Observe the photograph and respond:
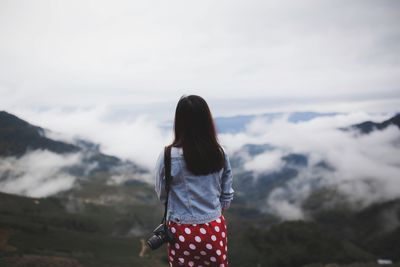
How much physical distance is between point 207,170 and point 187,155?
1.42 ft

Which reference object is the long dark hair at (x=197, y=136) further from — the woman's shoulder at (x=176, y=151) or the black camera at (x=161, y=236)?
the black camera at (x=161, y=236)

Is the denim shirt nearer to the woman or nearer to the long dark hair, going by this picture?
the woman

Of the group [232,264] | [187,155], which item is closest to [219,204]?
[187,155]

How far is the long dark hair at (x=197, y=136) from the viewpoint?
653cm

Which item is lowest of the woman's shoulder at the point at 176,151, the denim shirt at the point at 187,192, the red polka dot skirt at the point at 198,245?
the red polka dot skirt at the point at 198,245

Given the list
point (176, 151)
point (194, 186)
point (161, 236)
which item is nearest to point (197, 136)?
point (176, 151)

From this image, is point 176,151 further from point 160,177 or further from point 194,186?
point 194,186

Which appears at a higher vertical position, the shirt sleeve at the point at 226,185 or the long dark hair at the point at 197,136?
the long dark hair at the point at 197,136

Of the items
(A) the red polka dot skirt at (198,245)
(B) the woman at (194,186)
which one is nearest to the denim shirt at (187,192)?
(B) the woman at (194,186)

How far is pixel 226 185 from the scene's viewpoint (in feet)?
23.4

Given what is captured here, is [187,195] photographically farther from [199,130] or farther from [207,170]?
[199,130]

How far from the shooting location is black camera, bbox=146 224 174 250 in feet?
21.7

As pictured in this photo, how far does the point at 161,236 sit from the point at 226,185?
1.43 m

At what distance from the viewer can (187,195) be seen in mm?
6738
